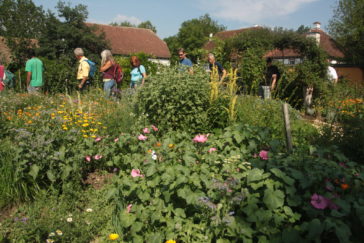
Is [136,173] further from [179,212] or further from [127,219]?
[179,212]

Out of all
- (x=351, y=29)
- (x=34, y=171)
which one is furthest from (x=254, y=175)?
(x=351, y=29)

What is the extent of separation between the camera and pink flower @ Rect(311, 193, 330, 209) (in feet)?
5.86

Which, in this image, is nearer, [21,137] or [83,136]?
[21,137]

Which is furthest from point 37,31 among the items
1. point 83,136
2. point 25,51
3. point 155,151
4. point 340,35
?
point 340,35

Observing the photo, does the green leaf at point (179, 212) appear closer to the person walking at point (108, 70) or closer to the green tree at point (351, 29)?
the person walking at point (108, 70)

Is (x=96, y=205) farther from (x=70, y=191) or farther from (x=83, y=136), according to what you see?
(x=83, y=136)

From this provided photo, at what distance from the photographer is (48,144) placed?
9.73 ft

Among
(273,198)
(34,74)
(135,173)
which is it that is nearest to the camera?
(273,198)

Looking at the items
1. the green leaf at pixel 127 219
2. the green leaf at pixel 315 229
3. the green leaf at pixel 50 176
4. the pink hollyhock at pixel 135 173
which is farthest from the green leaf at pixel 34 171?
the green leaf at pixel 315 229

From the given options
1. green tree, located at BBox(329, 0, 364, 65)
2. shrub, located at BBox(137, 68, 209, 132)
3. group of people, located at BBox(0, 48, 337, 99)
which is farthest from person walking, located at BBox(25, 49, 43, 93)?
green tree, located at BBox(329, 0, 364, 65)

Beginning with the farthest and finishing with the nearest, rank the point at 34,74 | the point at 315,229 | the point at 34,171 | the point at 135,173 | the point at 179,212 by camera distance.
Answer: the point at 34,74 < the point at 34,171 < the point at 135,173 < the point at 179,212 < the point at 315,229

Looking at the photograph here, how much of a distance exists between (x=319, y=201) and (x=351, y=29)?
2437 cm

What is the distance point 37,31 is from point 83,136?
57.3 ft

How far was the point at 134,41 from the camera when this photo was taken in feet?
124
